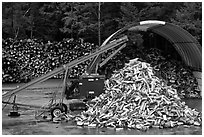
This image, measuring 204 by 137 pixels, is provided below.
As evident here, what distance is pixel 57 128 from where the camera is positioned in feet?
28.6

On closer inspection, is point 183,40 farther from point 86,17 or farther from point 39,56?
point 39,56

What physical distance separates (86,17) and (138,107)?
1095 centimetres

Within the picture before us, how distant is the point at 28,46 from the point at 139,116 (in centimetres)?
1164

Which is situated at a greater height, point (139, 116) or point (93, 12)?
point (93, 12)

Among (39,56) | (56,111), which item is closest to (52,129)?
(56,111)

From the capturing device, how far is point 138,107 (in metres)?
9.14

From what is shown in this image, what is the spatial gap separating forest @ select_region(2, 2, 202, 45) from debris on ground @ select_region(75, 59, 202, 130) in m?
6.24

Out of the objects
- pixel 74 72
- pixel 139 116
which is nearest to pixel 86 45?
pixel 74 72

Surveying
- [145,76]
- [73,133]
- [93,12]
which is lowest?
[73,133]

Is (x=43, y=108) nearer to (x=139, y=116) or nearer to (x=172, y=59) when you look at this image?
(x=139, y=116)

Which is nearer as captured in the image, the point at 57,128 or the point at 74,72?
the point at 57,128

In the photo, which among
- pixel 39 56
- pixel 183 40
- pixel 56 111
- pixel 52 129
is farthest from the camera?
pixel 39 56

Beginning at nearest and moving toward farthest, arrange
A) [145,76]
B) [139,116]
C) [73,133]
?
[73,133] < [139,116] < [145,76]

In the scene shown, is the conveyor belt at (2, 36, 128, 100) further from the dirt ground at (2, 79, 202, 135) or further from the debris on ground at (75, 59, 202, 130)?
the debris on ground at (75, 59, 202, 130)
